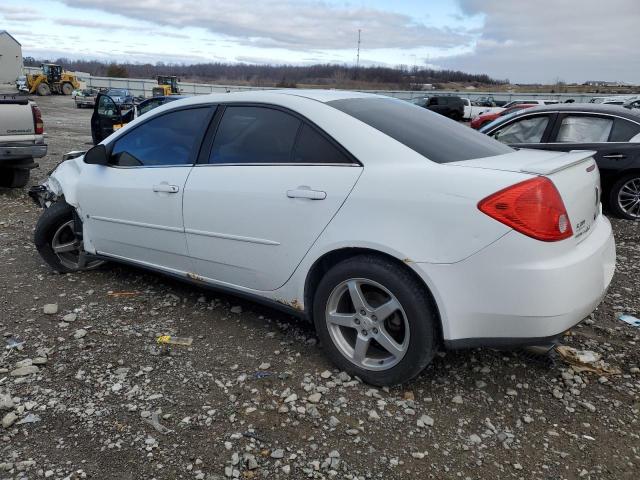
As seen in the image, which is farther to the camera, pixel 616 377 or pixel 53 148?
pixel 53 148

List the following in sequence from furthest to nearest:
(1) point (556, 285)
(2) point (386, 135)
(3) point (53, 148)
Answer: (3) point (53, 148)
(2) point (386, 135)
(1) point (556, 285)

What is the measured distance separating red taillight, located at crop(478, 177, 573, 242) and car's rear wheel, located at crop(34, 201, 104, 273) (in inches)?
143

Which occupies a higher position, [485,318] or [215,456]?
[485,318]

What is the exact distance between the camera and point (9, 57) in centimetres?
4234

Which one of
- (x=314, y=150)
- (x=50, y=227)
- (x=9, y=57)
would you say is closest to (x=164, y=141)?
(x=314, y=150)

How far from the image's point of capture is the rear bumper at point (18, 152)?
7797 mm

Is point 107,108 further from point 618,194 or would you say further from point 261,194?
point 618,194

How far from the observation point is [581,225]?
2.68 meters

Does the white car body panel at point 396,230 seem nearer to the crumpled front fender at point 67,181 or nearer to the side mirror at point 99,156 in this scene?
the side mirror at point 99,156

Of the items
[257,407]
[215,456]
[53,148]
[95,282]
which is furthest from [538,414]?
[53,148]

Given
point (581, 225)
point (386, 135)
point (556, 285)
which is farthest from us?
point (386, 135)

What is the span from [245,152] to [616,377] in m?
2.65

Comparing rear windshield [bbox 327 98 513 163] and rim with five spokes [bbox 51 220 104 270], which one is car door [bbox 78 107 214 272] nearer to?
rim with five spokes [bbox 51 220 104 270]

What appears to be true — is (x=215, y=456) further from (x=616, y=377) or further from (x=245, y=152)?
(x=616, y=377)
